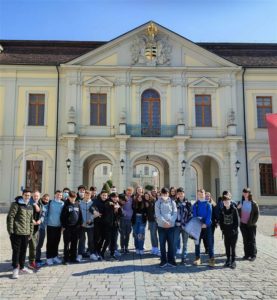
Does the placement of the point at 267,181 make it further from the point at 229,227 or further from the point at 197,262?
the point at 197,262

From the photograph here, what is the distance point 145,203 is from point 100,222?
147cm

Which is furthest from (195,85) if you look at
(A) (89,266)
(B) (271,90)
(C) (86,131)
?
(A) (89,266)

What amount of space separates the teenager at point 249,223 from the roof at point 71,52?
57.4ft

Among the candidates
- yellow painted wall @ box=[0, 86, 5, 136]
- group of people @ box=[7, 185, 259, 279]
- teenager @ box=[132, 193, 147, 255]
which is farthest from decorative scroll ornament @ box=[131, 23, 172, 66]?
group of people @ box=[7, 185, 259, 279]

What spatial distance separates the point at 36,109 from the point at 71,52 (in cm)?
490

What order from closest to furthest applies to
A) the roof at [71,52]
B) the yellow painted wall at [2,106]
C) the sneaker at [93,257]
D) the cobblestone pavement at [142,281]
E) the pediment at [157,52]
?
the cobblestone pavement at [142,281]
the sneaker at [93,257]
the yellow painted wall at [2,106]
the pediment at [157,52]
the roof at [71,52]

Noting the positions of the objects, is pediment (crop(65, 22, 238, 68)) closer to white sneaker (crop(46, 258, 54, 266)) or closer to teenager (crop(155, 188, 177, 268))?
teenager (crop(155, 188, 177, 268))

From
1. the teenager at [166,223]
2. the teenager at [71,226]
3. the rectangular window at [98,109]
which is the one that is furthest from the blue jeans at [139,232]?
the rectangular window at [98,109]

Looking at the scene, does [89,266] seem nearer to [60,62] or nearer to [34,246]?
[34,246]

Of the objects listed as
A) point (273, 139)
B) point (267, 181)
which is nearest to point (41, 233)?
point (273, 139)

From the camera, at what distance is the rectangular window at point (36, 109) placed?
78.2ft

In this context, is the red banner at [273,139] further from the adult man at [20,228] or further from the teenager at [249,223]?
the adult man at [20,228]

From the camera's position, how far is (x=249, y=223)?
353 inches

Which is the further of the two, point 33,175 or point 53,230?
point 33,175
